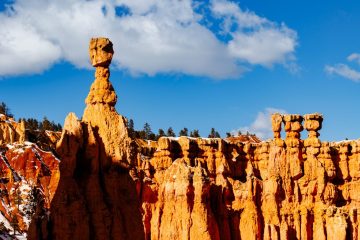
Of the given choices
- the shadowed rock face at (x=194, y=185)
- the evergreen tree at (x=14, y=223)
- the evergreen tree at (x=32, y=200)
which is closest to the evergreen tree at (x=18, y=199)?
the evergreen tree at (x=32, y=200)

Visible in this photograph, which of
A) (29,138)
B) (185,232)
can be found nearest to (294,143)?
(185,232)

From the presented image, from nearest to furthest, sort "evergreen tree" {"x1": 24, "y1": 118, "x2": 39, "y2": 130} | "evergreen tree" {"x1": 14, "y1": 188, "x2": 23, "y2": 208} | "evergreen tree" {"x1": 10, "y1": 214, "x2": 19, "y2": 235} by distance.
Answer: "evergreen tree" {"x1": 10, "y1": 214, "x2": 19, "y2": 235} → "evergreen tree" {"x1": 14, "y1": 188, "x2": 23, "y2": 208} → "evergreen tree" {"x1": 24, "y1": 118, "x2": 39, "y2": 130}

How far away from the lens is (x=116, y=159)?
22.7 meters

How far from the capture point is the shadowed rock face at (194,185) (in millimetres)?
21922

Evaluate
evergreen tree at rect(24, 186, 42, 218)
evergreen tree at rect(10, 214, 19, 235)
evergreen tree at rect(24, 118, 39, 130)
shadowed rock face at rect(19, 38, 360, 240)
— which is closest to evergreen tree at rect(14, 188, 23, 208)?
evergreen tree at rect(24, 186, 42, 218)

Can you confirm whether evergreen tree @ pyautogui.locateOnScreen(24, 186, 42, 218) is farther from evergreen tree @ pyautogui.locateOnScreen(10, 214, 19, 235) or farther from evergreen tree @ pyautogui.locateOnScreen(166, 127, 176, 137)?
evergreen tree @ pyautogui.locateOnScreen(166, 127, 176, 137)

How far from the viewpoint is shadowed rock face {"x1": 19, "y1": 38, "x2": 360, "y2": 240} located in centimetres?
2192

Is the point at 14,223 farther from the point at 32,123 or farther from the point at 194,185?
the point at 32,123

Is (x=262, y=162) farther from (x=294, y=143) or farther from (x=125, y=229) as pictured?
(x=125, y=229)

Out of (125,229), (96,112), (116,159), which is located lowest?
(125,229)

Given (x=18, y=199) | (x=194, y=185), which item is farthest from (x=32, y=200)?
(x=194, y=185)

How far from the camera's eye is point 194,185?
1666 inches

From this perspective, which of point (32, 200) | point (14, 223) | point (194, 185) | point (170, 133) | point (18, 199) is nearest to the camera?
point (194, 185)

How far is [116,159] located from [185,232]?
64.7 ft
